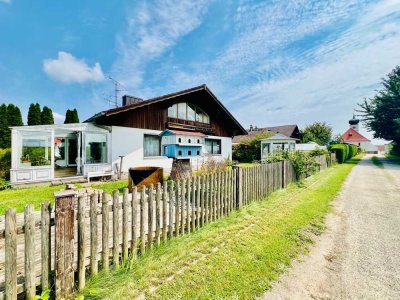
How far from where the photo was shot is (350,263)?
3.22 m

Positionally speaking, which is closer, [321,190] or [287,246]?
[287,246]

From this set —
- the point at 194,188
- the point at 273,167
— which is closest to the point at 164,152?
the point at 194,188

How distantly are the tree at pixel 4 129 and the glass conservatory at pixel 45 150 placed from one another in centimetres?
1292

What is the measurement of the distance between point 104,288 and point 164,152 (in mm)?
4949

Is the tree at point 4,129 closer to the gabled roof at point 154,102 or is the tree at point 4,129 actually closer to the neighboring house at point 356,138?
the gabled roof at point 154,102

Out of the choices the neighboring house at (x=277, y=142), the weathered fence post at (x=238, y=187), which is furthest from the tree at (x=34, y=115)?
the neighboring house at (x=277, y=142)

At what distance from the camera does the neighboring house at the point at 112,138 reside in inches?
393

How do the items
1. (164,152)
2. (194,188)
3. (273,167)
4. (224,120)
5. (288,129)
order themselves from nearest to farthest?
1. (194,188)
2. (164,152)
3. (273,167)
4. (224,120)
5. (288,129)

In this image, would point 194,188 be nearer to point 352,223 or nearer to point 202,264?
point 202,264

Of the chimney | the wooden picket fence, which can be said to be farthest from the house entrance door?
the wooden picket fence

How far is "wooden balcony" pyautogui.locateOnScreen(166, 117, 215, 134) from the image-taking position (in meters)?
14.0

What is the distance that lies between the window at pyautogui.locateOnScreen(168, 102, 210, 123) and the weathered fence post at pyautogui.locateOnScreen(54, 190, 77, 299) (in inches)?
482

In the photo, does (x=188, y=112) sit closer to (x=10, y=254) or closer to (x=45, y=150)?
(x=45, y=150)

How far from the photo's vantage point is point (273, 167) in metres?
7.81
